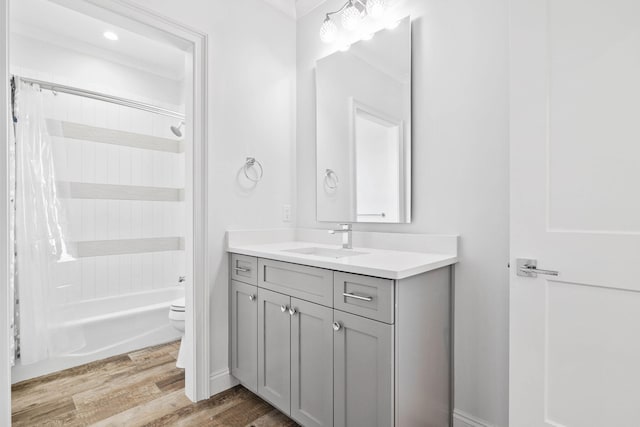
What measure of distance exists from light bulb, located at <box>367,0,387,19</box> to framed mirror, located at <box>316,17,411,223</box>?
0.10 metres

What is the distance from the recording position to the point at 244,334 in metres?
1.92

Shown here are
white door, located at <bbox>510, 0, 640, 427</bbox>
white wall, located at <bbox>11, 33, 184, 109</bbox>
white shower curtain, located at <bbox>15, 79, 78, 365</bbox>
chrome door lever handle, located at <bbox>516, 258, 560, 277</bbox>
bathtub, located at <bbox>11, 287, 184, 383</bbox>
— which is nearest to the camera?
white door, located at <bbox>510, 0, 640, 427</bbox>

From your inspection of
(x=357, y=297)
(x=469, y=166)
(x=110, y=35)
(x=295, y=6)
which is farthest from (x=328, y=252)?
(x=110, y=35)

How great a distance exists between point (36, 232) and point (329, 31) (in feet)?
7.67

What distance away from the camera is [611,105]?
1065mm

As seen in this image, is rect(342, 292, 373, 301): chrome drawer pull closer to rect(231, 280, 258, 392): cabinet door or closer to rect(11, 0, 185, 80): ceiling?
rect(231, 280, 258, 392): cabinet door

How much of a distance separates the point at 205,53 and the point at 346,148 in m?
1.02

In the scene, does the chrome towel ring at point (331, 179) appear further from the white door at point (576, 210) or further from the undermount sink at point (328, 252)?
the white door at point (576, 210)

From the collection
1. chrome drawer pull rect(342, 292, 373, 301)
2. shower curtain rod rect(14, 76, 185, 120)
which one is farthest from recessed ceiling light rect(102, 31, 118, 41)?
chrome drawer pull rect(342, 292, 373, 301)

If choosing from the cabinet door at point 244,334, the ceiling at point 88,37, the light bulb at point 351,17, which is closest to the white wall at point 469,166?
the light bulb at point 351,17

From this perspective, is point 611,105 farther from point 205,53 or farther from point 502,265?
point 205,53

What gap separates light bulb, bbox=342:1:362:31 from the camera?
189 cm

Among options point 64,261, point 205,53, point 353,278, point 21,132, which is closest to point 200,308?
point 353,278

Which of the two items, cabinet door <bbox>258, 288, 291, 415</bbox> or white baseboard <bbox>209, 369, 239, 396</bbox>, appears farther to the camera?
white baseboard <bbox>209, 369, 239, 396</bbox>
